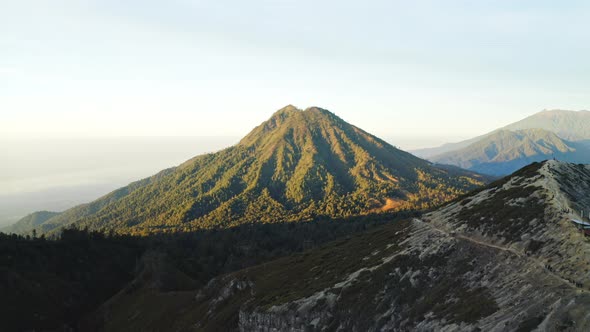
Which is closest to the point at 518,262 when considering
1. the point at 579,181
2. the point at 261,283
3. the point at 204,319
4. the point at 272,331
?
the point at 579,181

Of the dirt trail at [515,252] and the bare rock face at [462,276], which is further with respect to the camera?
the bare rock face at [462,276]

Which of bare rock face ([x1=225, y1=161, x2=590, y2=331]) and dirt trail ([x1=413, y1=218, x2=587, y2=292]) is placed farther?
bare rock face ([x1=225, y1=161, x2=590, y2=331])

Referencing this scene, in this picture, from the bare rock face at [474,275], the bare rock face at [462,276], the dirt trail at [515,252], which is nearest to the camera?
the dirt trail at [515,252]

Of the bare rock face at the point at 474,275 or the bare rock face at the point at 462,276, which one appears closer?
the bare rock face at the point at 474,275

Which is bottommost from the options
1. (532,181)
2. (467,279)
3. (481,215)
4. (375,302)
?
(375,302)

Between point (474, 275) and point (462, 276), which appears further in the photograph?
point (462, 276)

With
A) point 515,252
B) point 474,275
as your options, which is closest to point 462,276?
point 474,275

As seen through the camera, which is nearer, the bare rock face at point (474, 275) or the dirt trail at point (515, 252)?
the dirt trail at point (515, 252)

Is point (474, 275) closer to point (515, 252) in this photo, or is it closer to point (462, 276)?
point (462, 276)

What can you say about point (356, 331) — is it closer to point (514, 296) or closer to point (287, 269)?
point (514, 296)

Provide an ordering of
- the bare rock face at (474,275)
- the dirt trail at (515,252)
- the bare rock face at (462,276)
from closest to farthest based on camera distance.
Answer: the dirt trail at (515,252), the bare rock face at (474,275), the bare rock face at (462,276)

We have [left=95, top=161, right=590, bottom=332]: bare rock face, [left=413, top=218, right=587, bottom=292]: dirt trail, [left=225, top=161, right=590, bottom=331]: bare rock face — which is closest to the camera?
[left=413, top=218, right=587, bottom=292]: dirt trail
